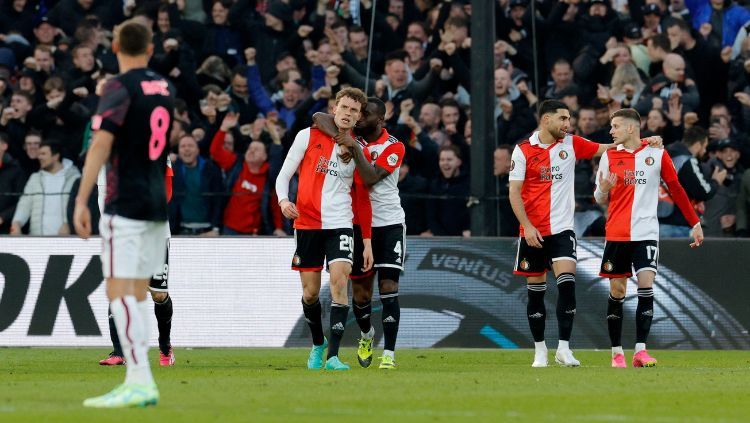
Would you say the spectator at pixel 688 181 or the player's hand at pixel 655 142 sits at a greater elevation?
the player's hand at pixel 655 142

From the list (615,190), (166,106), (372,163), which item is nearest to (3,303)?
(372,163)

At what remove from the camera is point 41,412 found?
7.63 metres

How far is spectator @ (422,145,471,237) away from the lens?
57.0 feet

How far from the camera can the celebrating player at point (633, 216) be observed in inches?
500

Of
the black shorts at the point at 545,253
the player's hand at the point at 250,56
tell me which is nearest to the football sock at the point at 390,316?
the black shorts at the point at 545,253

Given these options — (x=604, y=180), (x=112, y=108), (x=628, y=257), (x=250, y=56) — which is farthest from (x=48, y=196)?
(x=112, y=108)

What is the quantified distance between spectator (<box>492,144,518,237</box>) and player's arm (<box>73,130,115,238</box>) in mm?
8971

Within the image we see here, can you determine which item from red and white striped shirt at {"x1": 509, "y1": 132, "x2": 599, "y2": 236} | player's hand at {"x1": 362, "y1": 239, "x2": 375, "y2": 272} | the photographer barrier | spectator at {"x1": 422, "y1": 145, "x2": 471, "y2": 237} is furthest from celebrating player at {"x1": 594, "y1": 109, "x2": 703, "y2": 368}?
spectator at {"x1": 422, "y1": 145, "x2": 471, "y2": 237}

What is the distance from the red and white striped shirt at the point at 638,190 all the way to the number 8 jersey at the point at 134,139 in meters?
5.63

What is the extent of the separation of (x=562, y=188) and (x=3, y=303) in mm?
6819

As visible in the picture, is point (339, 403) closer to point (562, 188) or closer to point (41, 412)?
point (41, 412)

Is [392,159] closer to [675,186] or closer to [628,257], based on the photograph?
[628,257]

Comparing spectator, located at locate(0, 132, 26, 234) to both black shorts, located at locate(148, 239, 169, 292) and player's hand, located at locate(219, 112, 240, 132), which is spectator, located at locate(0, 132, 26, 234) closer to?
player's hand, located at locate(219, 112, 240, 132)

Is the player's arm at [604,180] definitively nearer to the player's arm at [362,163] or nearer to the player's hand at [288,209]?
the player's arm at [362,163]
